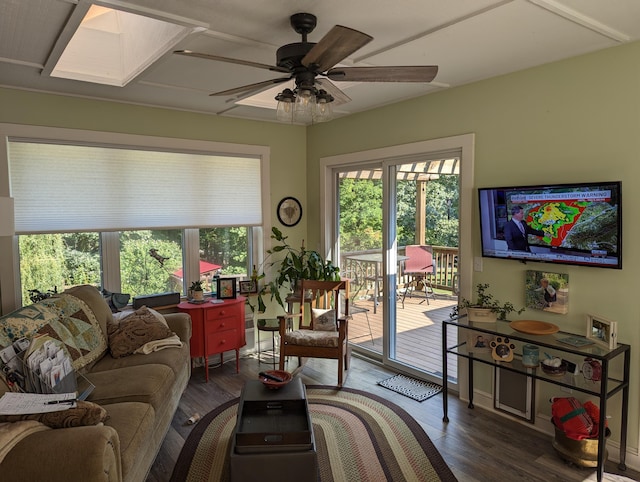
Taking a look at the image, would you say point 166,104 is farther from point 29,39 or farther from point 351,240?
point 351,240

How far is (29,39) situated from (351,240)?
3185mm

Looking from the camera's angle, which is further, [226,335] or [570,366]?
[226,335]

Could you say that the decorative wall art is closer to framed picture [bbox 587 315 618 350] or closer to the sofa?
framed picture [bbox 587 315 618 350]

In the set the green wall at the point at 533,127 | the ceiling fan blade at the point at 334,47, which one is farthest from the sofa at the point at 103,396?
the ceiling fan blade at the point at 334,47

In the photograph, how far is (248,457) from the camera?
221cm

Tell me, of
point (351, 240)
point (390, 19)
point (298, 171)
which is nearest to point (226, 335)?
point (351, 240)

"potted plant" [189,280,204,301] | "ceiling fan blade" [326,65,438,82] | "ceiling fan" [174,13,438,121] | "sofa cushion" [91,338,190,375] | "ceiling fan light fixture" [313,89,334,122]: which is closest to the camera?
"ceiling fan" [174,13,438,121]

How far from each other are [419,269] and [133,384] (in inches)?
100

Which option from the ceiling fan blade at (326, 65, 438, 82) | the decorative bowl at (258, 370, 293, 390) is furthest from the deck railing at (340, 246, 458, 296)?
the ceiling fan blade at (326, 65, 438, 82)

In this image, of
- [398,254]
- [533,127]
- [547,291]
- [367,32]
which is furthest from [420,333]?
[367,32]

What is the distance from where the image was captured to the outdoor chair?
397 centimetres

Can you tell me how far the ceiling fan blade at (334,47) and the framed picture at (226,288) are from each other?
2.76 m

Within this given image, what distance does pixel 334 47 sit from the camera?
1.70 m

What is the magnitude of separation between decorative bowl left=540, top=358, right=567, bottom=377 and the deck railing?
1011 millimetres
